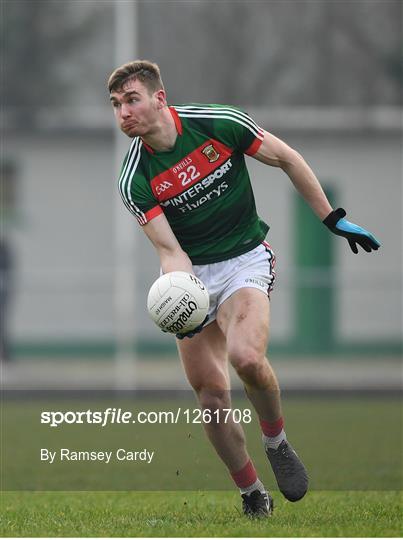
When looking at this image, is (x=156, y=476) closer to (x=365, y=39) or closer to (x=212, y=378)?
(x=212, y=378)

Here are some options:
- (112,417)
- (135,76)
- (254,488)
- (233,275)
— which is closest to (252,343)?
(233,275)

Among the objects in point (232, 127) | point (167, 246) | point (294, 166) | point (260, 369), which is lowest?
point (260, 369)

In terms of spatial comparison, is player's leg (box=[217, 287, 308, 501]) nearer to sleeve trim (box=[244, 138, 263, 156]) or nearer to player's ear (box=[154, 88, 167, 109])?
sleeve trim (box=[244, 138, 263, 156])

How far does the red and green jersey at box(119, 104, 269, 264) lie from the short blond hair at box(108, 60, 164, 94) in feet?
0.86

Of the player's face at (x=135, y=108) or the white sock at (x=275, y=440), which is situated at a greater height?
the player's face at (x=135, y=108)

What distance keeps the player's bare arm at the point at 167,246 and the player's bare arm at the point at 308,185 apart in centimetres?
68

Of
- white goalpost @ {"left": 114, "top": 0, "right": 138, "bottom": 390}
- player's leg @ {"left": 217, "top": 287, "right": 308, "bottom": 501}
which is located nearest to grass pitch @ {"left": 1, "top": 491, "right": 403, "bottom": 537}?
player's leg @ {"left": 217, "top": 287, "right": 308, "bottom": 501}

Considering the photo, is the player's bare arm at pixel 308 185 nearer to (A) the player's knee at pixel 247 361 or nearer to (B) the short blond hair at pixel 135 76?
(B) the short blond hair at pixel 135 76

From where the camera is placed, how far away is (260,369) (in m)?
7.12

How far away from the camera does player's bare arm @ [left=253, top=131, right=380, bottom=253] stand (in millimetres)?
7406

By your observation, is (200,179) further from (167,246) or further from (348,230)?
(348,230)

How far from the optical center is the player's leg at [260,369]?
7.08 m

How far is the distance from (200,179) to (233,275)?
57 cm

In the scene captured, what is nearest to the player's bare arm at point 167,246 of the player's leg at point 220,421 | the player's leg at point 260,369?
the player's leg at point 260,369
